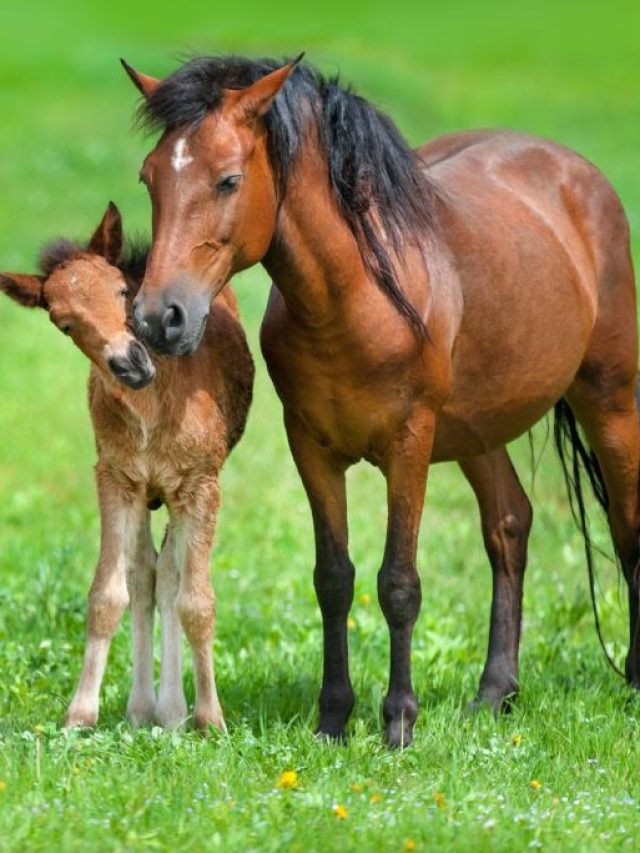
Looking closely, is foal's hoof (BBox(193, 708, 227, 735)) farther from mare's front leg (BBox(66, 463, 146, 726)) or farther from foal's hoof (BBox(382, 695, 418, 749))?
foal's hoof (BBox(382, 695, 418, 749))

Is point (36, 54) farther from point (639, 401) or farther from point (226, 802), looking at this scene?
point (226, 802)

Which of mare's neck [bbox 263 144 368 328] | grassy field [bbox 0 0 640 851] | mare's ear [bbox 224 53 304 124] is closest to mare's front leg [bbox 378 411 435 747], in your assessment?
grassy field [bbox 0 0 640 851]

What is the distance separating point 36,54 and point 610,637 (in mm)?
25853

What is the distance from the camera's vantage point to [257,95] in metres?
5.21

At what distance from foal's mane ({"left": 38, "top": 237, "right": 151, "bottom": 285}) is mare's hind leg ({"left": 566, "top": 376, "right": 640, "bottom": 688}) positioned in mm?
2252

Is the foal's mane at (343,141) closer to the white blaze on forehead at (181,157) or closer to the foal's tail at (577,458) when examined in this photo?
the white blaze on forehead at (181,157)

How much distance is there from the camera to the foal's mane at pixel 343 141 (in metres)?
5.27

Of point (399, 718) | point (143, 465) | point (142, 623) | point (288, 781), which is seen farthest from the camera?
point (142, 623)

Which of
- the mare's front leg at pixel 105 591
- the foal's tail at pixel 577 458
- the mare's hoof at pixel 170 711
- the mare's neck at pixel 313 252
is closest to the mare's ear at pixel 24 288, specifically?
the mare's front leg at pixel 105 591

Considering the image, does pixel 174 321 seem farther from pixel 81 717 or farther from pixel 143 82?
pixel 81 717

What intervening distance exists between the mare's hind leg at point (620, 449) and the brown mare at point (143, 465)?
1.88 meters

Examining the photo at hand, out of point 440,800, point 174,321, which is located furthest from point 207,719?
point 174,321

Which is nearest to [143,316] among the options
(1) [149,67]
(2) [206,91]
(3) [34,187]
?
(2) [206,91]

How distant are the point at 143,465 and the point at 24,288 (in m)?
0.73
